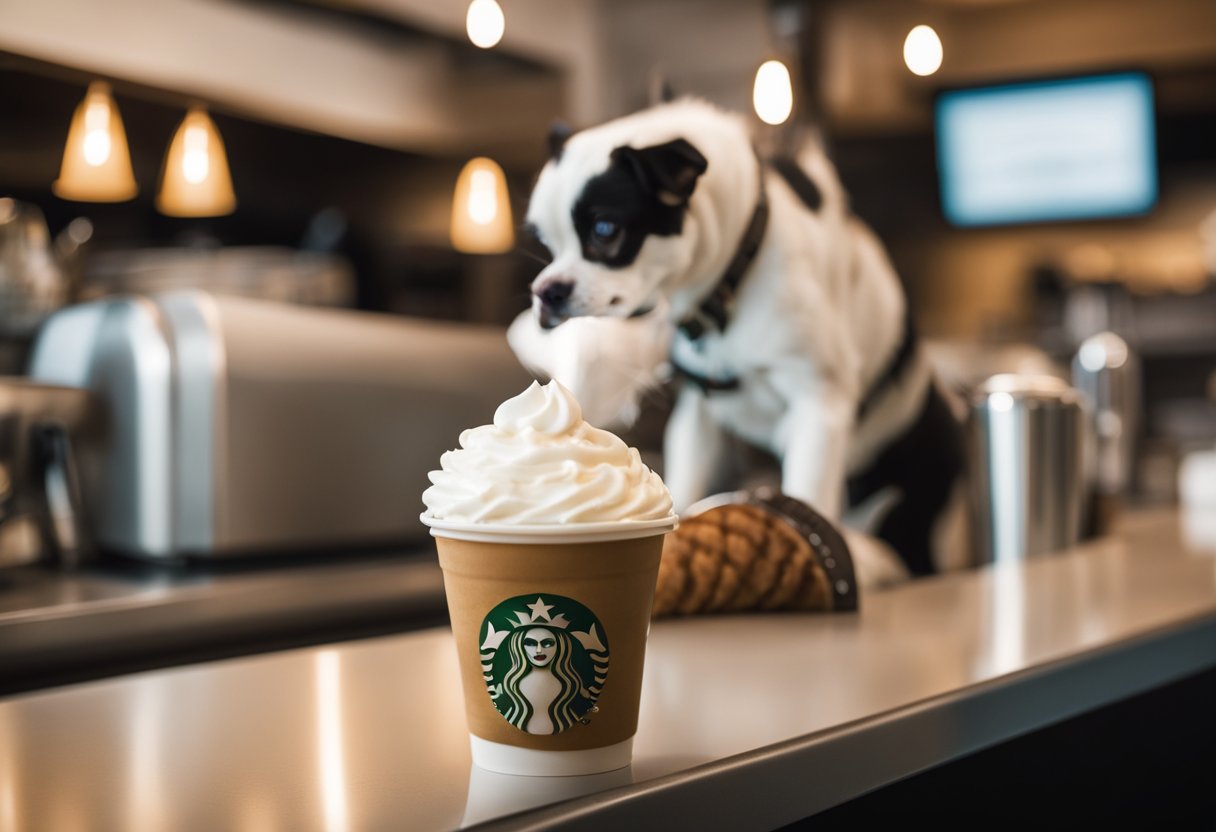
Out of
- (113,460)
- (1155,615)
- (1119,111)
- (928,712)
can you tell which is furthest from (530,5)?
(1119,111)

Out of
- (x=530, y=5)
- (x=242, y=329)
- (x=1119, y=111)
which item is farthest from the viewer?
(x=1119, y=111)

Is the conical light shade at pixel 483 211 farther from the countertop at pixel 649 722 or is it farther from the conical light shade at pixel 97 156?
the countertop at pixel 649 722

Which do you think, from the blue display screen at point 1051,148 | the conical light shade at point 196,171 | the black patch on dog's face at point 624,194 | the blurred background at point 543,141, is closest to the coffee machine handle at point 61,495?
the blurred background at point 543,141

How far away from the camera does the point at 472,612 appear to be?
1.63 feet

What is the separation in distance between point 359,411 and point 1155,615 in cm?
94

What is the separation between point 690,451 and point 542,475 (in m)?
0.60

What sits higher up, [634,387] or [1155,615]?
[634,387]

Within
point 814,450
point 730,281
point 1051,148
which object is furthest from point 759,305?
point 1051,148

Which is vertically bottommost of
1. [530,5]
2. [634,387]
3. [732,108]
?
[634,387]

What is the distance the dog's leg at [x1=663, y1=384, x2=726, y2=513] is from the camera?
42.8 inches

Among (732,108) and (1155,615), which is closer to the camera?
(1155,615)

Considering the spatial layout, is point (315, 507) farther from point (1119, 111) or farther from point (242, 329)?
point (1119, 111)

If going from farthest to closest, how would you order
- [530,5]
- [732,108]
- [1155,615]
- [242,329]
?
1. [530,5]
2. [242,329]
3. [732,108]
4. [1155,615]

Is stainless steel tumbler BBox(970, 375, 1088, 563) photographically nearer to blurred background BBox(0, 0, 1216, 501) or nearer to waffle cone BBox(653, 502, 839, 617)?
blurred background BBox(0, 0, 1216, 501)
